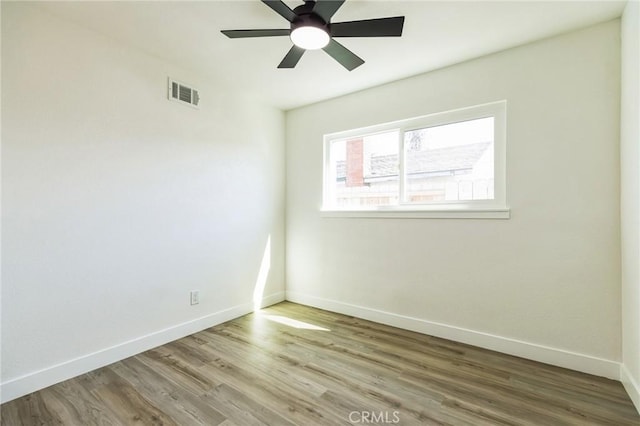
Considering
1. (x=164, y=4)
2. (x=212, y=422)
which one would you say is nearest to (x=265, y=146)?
(x=164, y=4)

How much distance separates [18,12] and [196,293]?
236 cm

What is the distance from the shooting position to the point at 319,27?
68.2 inches

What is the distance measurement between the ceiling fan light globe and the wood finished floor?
7.22 ft

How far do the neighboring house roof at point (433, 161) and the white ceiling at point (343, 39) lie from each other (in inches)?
29.8

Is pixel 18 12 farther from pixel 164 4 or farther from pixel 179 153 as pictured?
pixel 179 153

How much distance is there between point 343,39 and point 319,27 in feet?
2.16

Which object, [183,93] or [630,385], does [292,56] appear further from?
[630,385]

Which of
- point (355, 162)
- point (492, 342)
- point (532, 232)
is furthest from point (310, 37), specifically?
point (492, 342)

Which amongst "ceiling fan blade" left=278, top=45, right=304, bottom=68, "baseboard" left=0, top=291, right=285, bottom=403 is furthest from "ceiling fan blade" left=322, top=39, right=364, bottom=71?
"baseboard" left=0, top=291, right=285, bottom=403

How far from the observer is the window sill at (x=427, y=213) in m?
2.48

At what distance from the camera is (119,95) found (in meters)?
2.34

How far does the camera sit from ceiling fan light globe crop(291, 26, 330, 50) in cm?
175

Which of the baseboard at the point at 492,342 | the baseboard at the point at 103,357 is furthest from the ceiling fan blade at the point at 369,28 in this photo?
the baseboard at the point at 103,357
